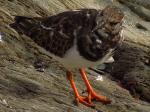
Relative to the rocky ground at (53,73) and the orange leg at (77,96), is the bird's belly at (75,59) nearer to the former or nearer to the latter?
the orange leg at (77,96)

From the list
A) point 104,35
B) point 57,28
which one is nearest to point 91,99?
point 104,35

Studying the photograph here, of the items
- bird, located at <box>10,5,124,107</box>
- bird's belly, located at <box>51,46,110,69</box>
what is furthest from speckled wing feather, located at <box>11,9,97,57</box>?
bird's belly, located at <box>51,46,110,69</box>

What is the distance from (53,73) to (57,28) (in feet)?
3.72

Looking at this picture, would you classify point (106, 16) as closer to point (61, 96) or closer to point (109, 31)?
point (109, 31)

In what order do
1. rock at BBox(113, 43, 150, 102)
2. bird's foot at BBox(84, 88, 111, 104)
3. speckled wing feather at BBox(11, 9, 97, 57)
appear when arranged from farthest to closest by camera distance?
rock at BBox(113, 43, 150, 102) → bird's foot at BBox(84, 88, 111, 104) → speckled wing feather at BBox(11, 9, 97, 57)

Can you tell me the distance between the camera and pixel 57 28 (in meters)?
8.55

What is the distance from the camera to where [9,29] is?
988 cm

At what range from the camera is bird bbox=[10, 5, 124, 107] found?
811 cm

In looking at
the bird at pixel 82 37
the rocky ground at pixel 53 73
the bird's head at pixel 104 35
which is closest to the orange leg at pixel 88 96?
the bird at pixel 82 37

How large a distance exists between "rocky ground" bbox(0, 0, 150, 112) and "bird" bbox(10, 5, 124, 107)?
1.13 feet

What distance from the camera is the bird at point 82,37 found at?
8.11m

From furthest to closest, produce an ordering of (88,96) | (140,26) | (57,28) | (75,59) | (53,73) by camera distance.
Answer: (140,26), (53,73), (88,96), (57,28), (75,59)

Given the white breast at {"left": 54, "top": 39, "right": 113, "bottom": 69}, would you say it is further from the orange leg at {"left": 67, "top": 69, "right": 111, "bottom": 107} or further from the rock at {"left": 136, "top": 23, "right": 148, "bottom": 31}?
the rock at {"left": 136, "top": 23, "right": 148, "bottom": 31}

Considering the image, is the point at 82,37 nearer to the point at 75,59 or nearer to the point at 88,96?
the point at 75,59
